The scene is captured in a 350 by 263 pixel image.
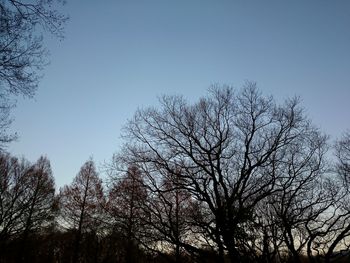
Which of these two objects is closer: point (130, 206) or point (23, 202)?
point (130, 206)

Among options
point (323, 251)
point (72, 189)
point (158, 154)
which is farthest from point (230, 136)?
point (72, 189)

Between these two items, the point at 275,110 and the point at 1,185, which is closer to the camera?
the point at 275,110

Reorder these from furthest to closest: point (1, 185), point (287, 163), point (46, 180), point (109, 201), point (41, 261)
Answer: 1. point (41, 261)
2. point (46, 180)
3. point (1, 185)
4. point (109, 201)
5. point (287, 163)

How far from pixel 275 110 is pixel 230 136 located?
107 inches

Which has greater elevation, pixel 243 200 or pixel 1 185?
pixel 1 185

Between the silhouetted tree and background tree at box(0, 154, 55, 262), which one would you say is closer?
the silhouetted tree

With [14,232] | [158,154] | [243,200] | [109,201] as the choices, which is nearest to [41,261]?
[14,232]

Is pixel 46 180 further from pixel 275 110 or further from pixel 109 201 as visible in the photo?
pixel 275 110

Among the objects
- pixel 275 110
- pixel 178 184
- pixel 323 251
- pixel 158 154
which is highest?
pixel 275 110

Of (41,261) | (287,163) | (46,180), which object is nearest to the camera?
(287,163)

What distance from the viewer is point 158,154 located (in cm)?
1711

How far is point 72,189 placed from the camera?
2628 cm

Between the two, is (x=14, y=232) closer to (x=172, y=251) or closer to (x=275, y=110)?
(x=172, y=251)

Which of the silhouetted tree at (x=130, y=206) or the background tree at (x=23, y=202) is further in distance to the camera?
the background tree at (x=23, y=202)
